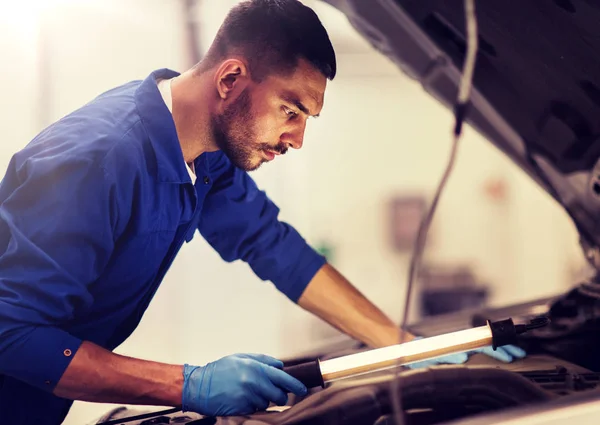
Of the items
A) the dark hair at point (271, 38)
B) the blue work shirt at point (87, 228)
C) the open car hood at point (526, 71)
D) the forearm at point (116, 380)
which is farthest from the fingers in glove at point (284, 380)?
the open car hood at point (526, 71)

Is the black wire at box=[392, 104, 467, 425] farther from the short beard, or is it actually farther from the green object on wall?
the green object on wall

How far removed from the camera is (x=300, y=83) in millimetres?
877

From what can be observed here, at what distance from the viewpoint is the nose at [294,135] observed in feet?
3.05

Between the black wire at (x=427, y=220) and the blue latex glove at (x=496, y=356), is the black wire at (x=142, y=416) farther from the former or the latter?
the blue latex glove at (x=496, y=356)

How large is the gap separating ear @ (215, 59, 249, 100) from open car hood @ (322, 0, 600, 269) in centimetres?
25

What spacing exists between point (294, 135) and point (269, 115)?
7cm

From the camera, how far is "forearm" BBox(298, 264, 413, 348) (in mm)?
1077

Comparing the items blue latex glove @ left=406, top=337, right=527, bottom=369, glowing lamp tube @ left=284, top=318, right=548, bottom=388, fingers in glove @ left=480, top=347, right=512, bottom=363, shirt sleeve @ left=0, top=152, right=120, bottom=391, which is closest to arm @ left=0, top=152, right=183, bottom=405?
shirt sleeve @ left=0, top=152, right=120, bottom=391

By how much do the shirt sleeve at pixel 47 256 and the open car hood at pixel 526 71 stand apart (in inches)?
24.0

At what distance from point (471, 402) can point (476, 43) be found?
0.67 meters

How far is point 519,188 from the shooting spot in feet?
7.96

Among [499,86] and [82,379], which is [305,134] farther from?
[82,379]

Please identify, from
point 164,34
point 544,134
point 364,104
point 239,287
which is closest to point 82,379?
point 239,287

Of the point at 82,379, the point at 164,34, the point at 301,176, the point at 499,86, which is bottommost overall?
the point at 82,379
